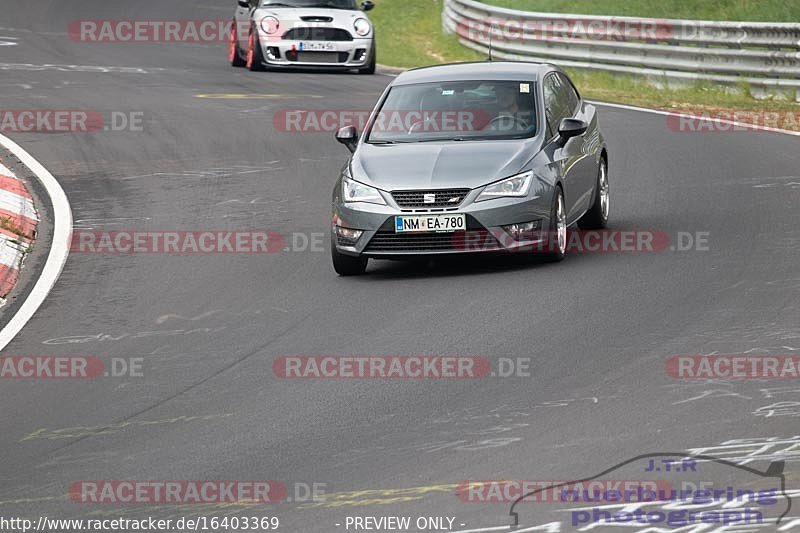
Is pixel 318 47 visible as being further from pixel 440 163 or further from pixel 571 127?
pixel 440 163

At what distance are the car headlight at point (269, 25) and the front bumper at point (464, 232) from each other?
595 inches

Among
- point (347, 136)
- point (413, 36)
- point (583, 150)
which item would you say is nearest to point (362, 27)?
point (413, 36)

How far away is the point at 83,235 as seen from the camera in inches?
572

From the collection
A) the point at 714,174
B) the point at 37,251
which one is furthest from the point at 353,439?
the point at 714,174

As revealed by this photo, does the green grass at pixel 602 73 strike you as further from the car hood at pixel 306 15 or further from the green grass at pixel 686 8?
the car hood at pixel 306 15

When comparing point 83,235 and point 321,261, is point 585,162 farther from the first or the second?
point 83,235

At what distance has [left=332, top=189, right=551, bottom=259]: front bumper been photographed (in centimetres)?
1206

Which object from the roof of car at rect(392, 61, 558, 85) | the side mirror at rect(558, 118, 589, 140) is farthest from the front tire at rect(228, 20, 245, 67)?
the side mirror at rect(558, 118, 589, 140)

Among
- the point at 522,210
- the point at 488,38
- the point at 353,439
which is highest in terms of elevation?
the point at 488,38

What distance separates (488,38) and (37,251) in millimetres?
18000

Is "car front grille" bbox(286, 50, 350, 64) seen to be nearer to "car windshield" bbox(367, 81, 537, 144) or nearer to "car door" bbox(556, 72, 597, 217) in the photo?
"car door" bbox(556, 72, 597, 217)

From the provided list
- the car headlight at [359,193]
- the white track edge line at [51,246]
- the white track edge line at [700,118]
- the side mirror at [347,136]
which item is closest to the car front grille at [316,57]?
the white track edge line at [700,118]

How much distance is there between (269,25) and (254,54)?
2.05ft

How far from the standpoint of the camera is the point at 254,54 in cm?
2720
